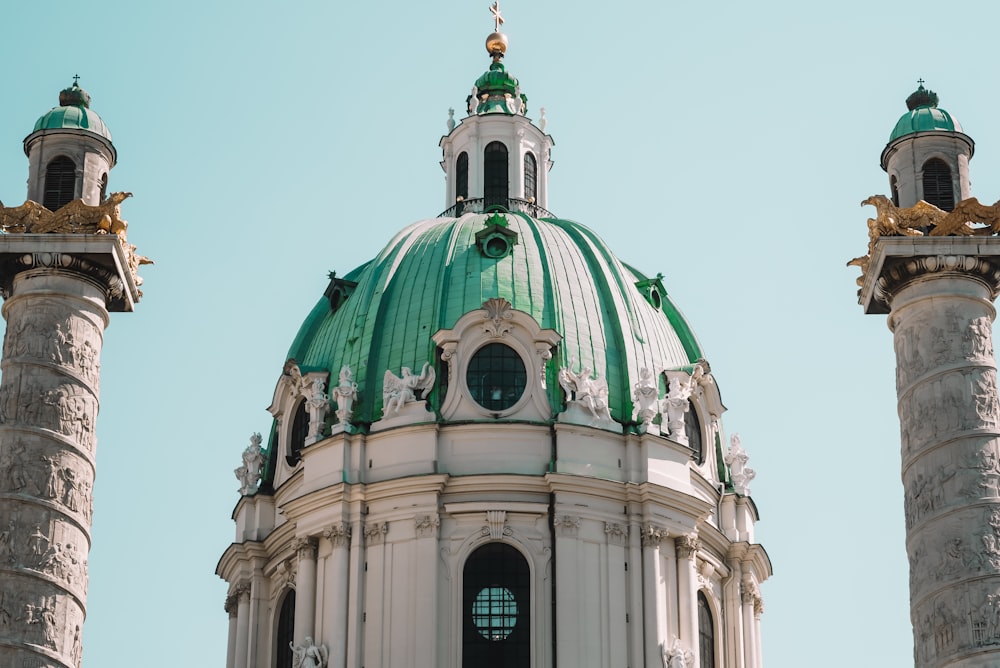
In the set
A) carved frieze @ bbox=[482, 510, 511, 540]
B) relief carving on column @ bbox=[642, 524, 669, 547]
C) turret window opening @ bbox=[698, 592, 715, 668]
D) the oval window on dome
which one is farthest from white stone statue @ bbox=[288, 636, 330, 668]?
turret window opening @ bbox=[698, 592, 715, 668]

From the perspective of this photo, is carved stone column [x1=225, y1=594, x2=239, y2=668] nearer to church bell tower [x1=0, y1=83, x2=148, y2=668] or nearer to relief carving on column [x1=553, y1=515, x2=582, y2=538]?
relief carving on column [x1=553, y1=515, x2=582, y2=538]

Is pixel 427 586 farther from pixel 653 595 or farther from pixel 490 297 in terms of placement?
pixel 490 297

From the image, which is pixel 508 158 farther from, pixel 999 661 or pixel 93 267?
pixel 999 661

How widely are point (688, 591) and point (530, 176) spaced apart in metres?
13.9

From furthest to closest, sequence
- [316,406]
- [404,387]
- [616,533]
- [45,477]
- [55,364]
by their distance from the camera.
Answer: [316,406] < [404,387] < [616,533] < [55,364] < [45,477]

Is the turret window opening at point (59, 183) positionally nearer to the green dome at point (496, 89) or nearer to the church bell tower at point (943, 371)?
the church bell tower at point (943, 371)

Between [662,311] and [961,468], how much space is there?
19.3 meters

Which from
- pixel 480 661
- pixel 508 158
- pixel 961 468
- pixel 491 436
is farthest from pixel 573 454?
pixel 961 468

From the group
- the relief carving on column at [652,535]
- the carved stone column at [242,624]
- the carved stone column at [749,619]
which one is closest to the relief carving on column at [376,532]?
the carved stone column at [242,624]

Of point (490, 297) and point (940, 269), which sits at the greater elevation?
point (490, 297)

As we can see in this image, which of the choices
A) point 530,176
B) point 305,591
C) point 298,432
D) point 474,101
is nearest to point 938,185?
point 305,591

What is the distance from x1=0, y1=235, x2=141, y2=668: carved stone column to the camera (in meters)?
38.6

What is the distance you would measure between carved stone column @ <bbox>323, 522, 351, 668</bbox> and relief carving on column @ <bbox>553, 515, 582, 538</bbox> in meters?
4.70

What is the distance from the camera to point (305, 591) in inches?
2103
